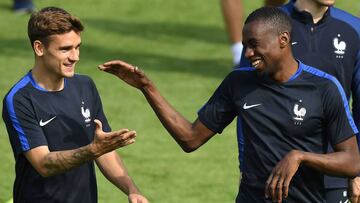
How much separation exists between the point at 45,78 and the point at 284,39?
4.91 feet

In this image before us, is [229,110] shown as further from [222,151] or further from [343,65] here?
[222,151]

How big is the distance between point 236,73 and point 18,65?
781 cm

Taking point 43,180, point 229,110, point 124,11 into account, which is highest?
point 229,110

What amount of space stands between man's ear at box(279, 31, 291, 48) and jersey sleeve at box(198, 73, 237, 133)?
42 cm

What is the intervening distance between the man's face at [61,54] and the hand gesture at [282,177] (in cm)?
146

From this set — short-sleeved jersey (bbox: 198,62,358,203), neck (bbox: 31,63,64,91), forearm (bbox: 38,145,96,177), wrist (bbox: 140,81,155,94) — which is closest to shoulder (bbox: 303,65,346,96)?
short-sleeved jersey (bbox: 198,62,358,203)

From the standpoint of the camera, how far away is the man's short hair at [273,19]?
6.47 m

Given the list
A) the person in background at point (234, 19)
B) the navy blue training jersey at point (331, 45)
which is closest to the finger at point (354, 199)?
the navy blue training jersey at point (331, 45)

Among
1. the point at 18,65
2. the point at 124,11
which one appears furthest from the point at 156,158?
the point at 124,11

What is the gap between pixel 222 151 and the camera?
36.9 feet

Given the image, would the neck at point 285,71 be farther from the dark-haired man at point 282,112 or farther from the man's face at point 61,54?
the man's face at point 61,54

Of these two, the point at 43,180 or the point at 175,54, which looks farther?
the point at 175,54

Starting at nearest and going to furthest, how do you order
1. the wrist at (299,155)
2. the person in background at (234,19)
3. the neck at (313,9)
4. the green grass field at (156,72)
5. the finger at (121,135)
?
the finger at (121,135)
the wrist at (299,155)
the neck at (313,9)
the green grass field at (156,72)
the person in background at (234,19)

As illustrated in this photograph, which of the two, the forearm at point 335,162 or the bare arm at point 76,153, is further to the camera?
the forearm at point 335,162
